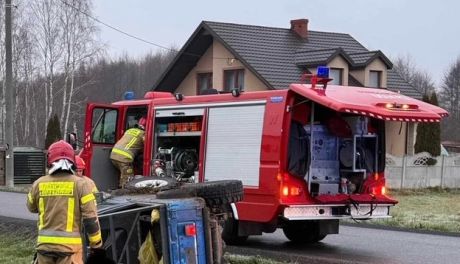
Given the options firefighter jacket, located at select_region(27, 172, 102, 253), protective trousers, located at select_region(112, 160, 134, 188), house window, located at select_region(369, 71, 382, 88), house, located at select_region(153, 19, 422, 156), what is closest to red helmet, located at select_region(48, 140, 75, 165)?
firefighter jacket, located at select_region(27, 172, 102, 253)

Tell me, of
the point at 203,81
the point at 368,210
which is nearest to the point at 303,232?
the point at 368,210

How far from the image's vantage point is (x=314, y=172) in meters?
11.0

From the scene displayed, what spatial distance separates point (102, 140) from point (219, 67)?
20.0 m

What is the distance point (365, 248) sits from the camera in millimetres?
12000

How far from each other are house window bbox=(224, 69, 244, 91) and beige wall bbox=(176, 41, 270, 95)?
8.9 inches

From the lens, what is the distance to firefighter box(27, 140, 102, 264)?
6535mm

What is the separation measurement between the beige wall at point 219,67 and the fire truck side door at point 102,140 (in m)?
18.3

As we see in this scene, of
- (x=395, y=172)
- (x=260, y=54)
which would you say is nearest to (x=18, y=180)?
(x=260, y=54)

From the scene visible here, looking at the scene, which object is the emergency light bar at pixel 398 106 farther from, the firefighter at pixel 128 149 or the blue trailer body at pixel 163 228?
the firefighter at pixel 128 149

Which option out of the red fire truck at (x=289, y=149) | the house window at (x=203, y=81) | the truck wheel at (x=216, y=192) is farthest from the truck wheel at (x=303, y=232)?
the house window at (x=203, y=81)

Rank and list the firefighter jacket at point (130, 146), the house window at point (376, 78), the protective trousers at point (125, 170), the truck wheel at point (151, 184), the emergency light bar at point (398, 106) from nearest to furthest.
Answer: the truck wheel at point (151, 184), the emergency light bar at point (398, 106), the firefighter jacket at point (130, 146), the protective trousers at point (125, 170), the house window at point (376, 78)

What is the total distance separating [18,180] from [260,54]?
38.5 ft

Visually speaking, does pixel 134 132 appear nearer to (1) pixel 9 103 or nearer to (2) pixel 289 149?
(2) pixel 289 149

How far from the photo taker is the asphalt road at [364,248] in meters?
10.6
